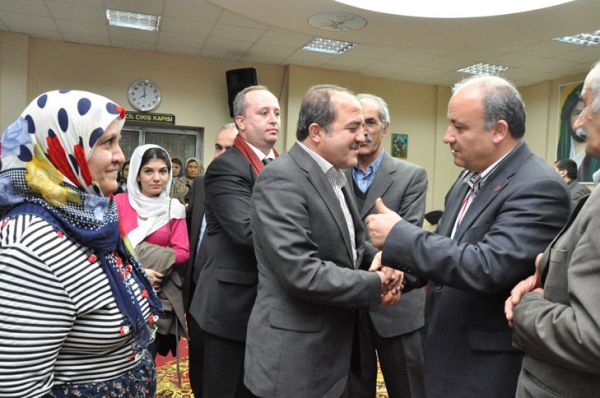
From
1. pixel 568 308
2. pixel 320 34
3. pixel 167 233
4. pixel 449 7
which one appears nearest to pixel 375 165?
pixel 167 233

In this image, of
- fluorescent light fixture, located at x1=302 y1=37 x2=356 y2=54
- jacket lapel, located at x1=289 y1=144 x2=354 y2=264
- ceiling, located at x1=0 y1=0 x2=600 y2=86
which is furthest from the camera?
fluorescent light fixture, located at x1=302 y1=37 x2=356 y2=54

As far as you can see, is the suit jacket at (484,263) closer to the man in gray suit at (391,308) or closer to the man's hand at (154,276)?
the man in gray suit at (391,308)

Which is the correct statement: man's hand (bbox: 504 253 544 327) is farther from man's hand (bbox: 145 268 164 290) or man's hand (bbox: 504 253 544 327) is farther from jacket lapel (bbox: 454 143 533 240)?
man's hand (bbox: 145 268 164 290)

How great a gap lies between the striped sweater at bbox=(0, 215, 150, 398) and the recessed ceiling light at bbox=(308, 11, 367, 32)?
18.0 ft

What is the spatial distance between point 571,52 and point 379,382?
6587 millimetres

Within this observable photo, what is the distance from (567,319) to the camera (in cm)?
111

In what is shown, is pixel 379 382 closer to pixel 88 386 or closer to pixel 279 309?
pixel 279 309

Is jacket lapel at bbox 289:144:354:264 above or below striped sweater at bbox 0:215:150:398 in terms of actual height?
above

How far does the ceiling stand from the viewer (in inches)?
239

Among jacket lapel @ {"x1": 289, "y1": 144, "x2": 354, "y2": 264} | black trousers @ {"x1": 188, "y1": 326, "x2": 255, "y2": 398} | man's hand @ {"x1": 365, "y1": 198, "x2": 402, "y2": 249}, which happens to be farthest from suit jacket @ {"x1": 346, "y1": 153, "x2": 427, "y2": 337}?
black trousers @ {"x1": 188, "y1": 326, "x2": 255, "y2": 398}

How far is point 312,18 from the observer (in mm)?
6266

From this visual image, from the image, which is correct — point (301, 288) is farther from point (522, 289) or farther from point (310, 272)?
point (522, 289)

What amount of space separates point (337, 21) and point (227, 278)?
16.4 feet

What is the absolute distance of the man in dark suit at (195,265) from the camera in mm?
2713
